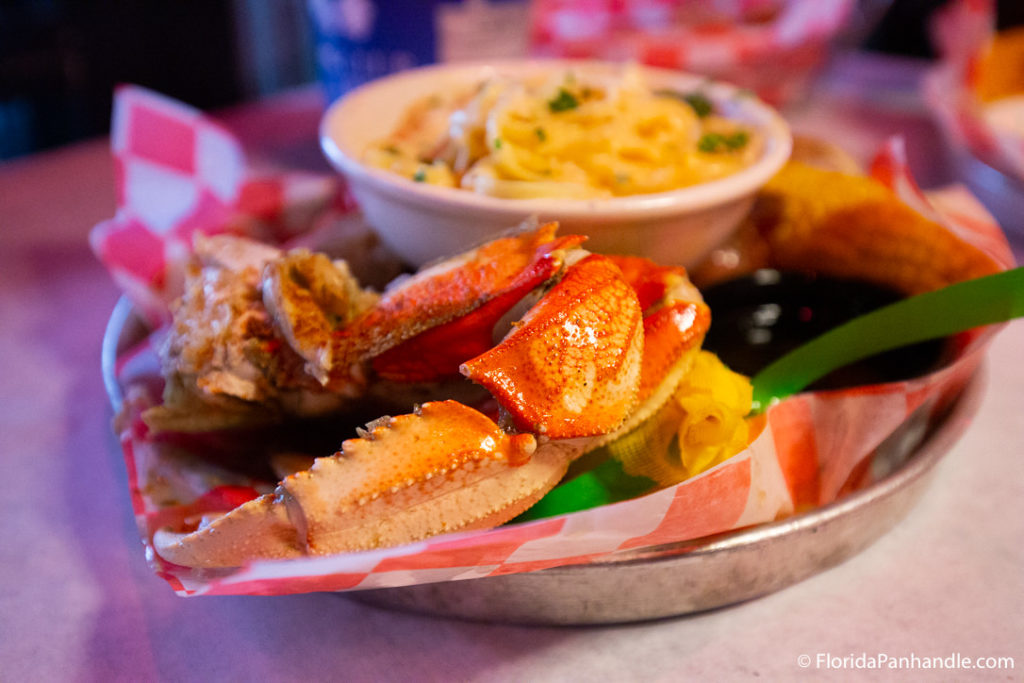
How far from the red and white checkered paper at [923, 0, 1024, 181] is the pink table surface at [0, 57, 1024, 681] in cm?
52

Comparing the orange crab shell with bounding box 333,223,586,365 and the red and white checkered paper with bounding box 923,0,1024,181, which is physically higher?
the orange crab shell with bounding box 333,223,586,365

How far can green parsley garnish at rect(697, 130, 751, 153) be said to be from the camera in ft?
2.40

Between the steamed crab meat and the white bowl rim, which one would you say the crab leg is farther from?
the white bowl rim

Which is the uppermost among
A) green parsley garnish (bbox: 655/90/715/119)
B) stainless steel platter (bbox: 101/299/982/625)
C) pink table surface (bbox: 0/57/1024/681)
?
green parsley garnish (bbox: 655/90/715/119)

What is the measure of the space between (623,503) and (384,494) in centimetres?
15

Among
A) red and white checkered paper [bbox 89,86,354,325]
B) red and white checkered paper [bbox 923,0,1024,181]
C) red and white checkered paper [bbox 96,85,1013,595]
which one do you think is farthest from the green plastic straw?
red and white checkered paper [bbox 923,0,1024,181]

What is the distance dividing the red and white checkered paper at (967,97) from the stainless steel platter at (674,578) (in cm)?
77

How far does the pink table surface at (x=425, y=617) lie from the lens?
0.47m

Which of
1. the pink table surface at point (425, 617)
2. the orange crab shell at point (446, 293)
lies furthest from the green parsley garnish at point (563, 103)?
the pink table surface at point (425, 617)

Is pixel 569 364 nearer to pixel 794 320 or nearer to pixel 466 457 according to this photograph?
pixel 466 457

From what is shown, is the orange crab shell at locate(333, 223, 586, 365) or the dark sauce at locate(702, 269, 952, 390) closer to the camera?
the orange crab shell at locate(333, 223, 586, 365)

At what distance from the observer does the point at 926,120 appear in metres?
1.47

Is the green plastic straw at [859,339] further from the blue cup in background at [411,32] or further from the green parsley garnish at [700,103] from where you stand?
the blue cup in background at [411,32]

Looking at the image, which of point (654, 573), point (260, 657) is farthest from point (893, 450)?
point (260, 657)
